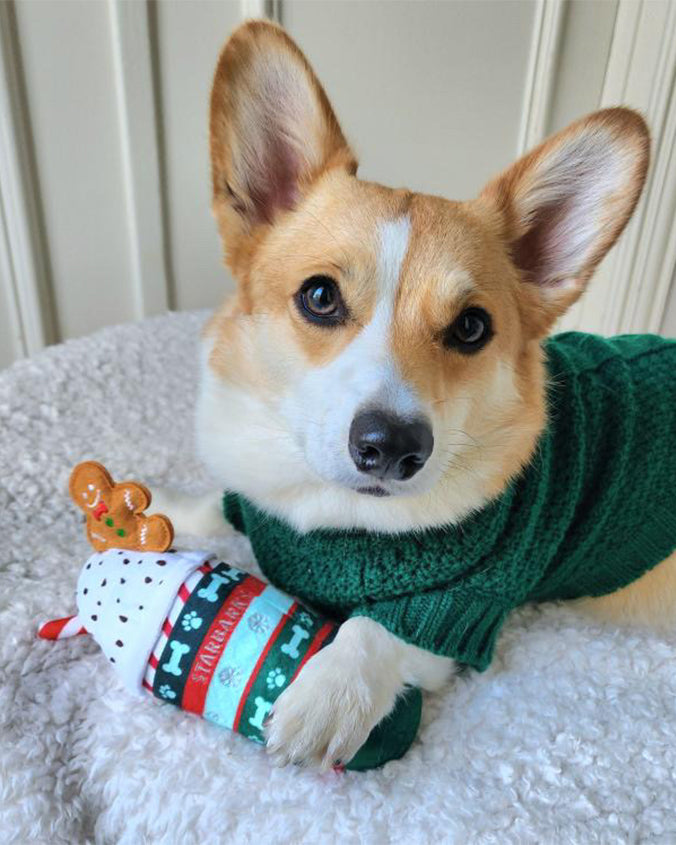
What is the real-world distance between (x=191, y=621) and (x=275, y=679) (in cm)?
12

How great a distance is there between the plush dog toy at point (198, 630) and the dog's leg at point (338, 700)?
0.03 metres

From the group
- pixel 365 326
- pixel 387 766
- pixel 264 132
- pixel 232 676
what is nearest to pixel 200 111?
pixel 264 132

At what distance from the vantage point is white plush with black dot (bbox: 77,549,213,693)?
93 cm

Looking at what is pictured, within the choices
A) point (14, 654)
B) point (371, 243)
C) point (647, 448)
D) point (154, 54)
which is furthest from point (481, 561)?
point (154, 54)

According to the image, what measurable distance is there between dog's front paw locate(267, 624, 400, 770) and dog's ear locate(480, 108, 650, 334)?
1.85 feet

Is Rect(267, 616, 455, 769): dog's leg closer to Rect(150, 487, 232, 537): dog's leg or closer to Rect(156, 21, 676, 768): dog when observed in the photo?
Rect(156, 21, 676, 768): dog

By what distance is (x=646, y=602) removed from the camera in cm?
124

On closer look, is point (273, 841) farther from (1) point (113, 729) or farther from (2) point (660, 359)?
(2) point (660, 359)

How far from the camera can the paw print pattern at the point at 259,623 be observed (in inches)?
36.4

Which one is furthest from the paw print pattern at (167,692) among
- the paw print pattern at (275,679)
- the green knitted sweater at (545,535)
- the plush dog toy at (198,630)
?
the green knitted sweater at (545,535)

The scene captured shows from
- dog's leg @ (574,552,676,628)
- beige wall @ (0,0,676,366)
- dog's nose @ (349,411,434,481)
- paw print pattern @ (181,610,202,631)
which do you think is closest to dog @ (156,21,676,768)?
dog's nose @ (349,411,434,481)

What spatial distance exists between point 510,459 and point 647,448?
0.85ft

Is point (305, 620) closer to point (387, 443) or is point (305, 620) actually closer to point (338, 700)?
point (338, 700)

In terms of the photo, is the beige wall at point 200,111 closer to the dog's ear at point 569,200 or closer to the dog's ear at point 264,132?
the dog's ear at point 264,132
